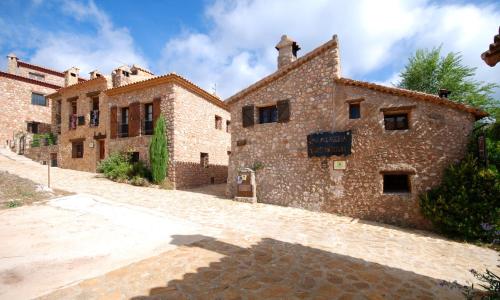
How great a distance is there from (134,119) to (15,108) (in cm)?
1584

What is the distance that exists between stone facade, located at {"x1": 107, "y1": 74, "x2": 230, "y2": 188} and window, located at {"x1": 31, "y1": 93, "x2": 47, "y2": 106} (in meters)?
13.5

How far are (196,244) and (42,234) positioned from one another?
3400 millimetres

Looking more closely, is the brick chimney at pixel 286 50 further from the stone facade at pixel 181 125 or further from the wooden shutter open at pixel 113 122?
the wooden shutter open at pixel 113 122

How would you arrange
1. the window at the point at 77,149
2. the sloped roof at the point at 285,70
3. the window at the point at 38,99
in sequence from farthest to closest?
the window at the point at 38,99, the window at the point at 77,149, the sloped roof at the point at 285,70

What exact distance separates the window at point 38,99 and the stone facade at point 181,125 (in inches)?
531

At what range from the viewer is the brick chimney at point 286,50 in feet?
41.1

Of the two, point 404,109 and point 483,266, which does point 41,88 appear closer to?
point 404,109

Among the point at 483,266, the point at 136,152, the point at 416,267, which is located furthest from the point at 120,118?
the point at 483,266

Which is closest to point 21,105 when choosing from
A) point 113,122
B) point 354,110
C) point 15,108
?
point 15,108

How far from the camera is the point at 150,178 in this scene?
14.5 m

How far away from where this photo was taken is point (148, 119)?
15.6m

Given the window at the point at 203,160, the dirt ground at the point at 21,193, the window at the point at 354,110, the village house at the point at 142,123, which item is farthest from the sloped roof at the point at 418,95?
the dirt ground at the point at 21,193

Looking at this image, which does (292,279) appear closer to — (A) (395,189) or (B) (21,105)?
(A) (395,189)

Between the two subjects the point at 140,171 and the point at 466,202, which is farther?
the point at 140,171
